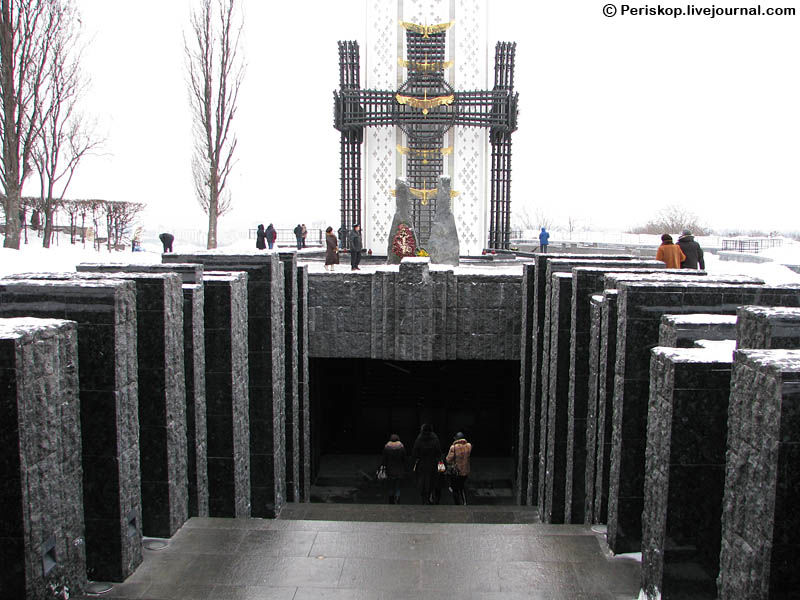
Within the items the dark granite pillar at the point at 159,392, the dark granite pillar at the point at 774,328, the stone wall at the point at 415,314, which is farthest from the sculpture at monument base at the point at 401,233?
the dark granite pillar at the point at 774,328

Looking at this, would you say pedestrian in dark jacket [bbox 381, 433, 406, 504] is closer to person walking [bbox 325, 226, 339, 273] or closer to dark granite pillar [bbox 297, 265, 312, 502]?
A: dark granite pillar [bbox 297, 265, 312, 502]

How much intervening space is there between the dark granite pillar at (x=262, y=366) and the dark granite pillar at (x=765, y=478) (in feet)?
17.7

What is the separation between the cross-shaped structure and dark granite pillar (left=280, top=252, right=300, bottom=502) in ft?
46.2

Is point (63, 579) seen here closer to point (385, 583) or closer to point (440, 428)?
point (385, 583)

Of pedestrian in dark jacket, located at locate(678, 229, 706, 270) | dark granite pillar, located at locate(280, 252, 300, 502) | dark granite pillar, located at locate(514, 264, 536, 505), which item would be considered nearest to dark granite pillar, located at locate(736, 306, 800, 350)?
dark granite pillar, located at locate(514, 264, 536, 505)

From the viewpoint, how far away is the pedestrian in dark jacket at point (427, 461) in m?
9.12

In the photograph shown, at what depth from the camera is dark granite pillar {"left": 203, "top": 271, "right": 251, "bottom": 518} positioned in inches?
269

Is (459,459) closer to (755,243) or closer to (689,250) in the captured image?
(689,250)

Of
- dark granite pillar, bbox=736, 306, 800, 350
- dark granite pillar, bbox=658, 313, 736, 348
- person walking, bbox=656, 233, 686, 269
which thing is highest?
person walking, bbox=656, 233, 686, 269

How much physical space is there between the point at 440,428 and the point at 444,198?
17.1 feet

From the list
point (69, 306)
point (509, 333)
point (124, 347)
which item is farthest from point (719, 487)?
point (509, 333)

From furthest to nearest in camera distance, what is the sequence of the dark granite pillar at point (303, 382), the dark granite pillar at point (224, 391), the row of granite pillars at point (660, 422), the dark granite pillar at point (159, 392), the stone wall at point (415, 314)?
the stone wall at point (415, 314)
the dark granite pillar at point (303, 382)
the dark granite pillar at point (224, 391)
the dark granite pillar at point (159, 392)
the row of granite pillars at point (660, 422)

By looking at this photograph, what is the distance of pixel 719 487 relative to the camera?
4203mm

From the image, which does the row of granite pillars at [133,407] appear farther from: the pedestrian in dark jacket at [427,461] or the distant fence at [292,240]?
the distant fence at [292,240]
